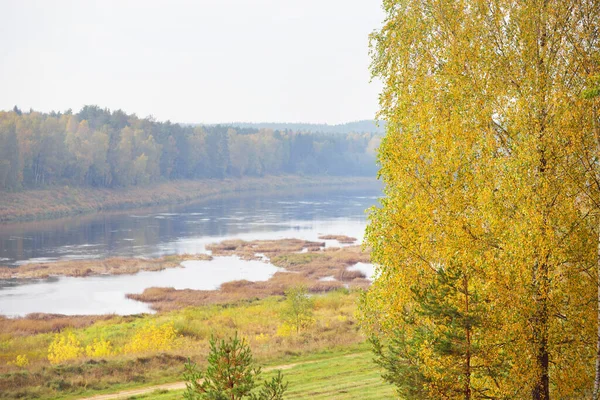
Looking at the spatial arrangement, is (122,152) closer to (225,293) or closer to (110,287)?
(110,287)

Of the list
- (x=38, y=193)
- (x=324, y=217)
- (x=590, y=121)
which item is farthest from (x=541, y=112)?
(x=38, y=193)

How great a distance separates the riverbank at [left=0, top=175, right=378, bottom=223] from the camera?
302ft

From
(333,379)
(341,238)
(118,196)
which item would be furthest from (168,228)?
(333,379)

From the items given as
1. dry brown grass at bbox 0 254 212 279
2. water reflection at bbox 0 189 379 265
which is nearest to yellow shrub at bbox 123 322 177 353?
dry brown grass at bbox 0 254 212 279

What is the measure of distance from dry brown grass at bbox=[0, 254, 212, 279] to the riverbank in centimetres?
3585

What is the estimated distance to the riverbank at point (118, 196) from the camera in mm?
91938

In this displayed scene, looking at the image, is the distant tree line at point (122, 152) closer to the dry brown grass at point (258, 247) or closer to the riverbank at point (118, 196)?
the riverbank at point (118, 196)

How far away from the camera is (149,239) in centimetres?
7081

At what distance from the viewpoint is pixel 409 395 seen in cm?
1087

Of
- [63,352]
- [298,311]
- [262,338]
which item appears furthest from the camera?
[298,311]

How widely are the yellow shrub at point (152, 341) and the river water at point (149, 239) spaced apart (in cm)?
1237

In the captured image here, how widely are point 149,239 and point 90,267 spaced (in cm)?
1775

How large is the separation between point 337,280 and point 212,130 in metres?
125

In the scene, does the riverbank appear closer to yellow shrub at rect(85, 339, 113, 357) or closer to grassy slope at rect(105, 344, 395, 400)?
yellow shrub at rect(85, 339, 113, 357)
